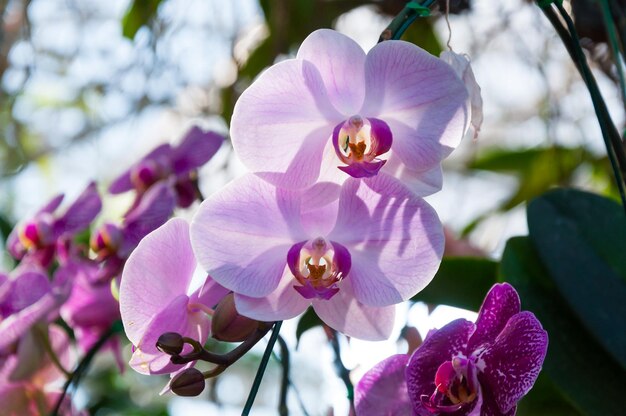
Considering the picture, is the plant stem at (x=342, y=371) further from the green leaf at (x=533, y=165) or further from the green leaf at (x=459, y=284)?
the green leaf at (x=533, y=165)

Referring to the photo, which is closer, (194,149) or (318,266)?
(318,266)

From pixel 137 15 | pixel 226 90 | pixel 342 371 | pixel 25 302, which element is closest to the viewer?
pixel 342 371

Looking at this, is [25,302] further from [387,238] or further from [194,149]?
[387,238]

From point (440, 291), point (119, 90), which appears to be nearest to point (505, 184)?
point (119, 90)

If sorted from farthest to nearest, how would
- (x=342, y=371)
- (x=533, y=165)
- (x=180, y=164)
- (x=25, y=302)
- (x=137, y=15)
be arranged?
(x=533, y=165)
(x=137, y=15)
(x=180, y=164)
(x=25, y=302)
(x=342, y=371)

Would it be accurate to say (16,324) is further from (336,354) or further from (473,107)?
(473,107)

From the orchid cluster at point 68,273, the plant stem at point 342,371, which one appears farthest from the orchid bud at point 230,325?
the orchid cluster at point 68,273

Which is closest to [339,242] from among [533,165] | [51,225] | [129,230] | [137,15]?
[129,230]

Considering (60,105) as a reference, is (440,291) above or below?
above

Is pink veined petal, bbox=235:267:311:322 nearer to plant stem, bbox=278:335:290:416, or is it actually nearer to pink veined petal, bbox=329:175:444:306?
pink veined petal, bbox=329:175:444:306
